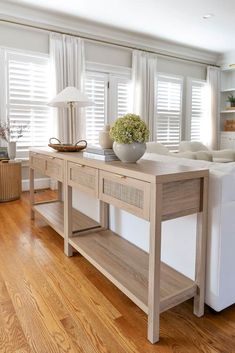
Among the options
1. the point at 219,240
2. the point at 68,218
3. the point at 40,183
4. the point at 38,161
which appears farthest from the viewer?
the point at 40,183

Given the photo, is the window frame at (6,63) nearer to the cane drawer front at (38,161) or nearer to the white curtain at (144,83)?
the cane drawer front at (38,161)

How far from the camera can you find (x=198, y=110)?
261 inches

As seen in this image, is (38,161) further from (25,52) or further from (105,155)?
(25,52)

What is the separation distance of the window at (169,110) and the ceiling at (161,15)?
88 centimetres

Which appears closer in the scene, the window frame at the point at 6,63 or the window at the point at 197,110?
the window frame at the point at 6,63

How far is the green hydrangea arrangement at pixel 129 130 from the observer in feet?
5.11

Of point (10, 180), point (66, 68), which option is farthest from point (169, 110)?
point (10, 180)

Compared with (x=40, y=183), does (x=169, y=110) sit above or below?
above

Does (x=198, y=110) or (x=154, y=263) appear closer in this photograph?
(x=154, y=263)

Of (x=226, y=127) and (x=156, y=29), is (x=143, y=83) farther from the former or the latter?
(x=226, y=127)

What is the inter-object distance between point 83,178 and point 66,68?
324 cm

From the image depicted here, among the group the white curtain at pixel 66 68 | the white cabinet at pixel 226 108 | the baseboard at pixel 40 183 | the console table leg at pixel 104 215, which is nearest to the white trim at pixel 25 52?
the white curtain at pixel 66 68

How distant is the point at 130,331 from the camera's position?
140cm

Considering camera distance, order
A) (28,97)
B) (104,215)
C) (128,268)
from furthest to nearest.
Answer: (28,97) < (104,215) < (128,268)
